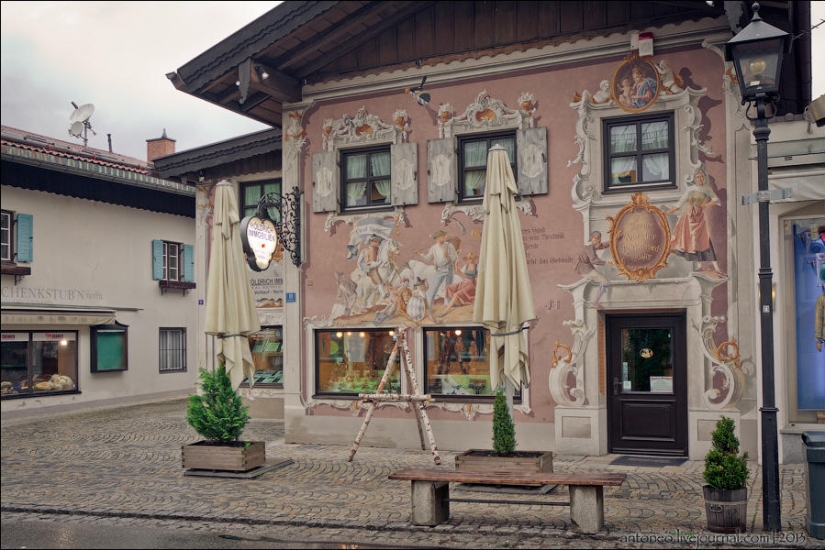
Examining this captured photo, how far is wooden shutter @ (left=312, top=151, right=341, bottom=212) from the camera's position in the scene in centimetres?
1533

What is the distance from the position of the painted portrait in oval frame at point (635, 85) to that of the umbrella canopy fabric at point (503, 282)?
2.89 meters

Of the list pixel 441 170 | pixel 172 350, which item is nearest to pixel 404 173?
pixel 441 170

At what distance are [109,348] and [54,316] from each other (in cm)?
302

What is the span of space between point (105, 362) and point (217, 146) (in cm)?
897

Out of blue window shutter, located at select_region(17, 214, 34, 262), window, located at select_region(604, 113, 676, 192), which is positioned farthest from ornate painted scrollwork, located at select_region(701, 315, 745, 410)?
blue window shutter, located at select_region(17, 214, 34, 262)

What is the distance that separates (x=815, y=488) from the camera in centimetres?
797

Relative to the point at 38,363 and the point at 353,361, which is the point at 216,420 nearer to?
the point at 353,361

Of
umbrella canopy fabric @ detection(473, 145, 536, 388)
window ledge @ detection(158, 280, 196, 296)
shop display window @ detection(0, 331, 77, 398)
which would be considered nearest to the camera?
umbrella canopy fabric @ detection(473, 145, 536, 388)

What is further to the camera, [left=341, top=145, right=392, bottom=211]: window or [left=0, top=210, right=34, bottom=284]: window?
[left=0, top=210, right=34, bottom=284]: window

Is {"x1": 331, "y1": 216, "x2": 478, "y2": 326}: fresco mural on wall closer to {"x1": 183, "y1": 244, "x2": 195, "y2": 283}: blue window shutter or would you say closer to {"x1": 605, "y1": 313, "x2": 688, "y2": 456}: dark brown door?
{"x1": 605, "y1": 313, "x2": 688, "y2": 456}: dark brown door

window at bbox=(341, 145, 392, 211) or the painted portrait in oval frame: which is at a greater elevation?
the painted portrait in oval frame

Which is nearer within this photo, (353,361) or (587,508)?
(587,508)

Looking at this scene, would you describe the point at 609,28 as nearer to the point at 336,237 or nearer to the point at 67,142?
the point at 336,237

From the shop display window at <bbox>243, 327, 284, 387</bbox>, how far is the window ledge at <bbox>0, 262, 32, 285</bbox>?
671 cm
